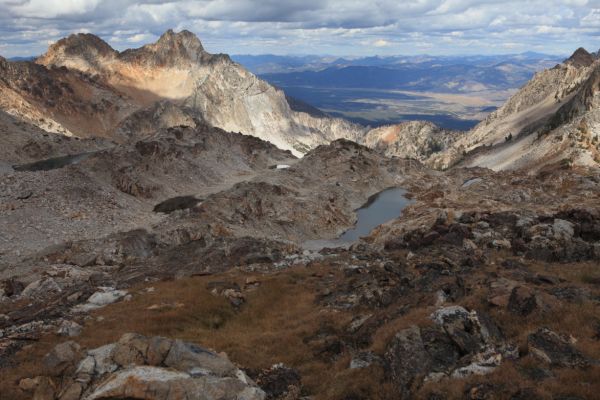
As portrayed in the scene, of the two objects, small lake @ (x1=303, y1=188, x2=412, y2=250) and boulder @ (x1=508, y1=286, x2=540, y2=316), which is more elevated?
boulder @ (x1=508, y1=286, x2=540, y2=316)

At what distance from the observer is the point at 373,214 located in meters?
107

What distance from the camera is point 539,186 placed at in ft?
313

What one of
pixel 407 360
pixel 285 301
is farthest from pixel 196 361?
pixel 285 301

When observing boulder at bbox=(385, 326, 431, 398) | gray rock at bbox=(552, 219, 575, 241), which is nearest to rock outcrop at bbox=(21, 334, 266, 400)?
boulder at bbox=(385, 326, 431, 398)

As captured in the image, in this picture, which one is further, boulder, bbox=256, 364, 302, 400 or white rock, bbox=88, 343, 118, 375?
boulder, bbox=256, 364, 302, 400

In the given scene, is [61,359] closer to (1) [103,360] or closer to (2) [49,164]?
(1) [103,360]

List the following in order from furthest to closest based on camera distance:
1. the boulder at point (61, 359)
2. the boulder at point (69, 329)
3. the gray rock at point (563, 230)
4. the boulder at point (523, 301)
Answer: the gray rock at point (563, 230), the boulder at point (69, 329), the boulder at point (523, 301), the boulder at point (61, 359)

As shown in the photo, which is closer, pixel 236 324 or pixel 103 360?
pixel 103 360

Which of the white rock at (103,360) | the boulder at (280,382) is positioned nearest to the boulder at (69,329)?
the white rock at (103,360)

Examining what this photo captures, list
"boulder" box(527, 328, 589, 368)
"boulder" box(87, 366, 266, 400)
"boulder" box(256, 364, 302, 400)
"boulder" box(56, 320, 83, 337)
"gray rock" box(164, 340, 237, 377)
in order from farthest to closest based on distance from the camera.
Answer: "boulder" box(56, 320, 83, 337)
"boulder" box(256, 364, 302, 400)
"gray rock" box(164, 340, 237, 377)
"boulder" box(527, 328, 589, 368)
"boulder" box(87, 366, 266, 400)

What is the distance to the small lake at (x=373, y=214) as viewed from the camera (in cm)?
8468

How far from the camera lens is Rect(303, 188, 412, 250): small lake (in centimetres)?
8468

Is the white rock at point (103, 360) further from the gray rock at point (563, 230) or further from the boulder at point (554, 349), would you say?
the gray rock at point (563, 230)

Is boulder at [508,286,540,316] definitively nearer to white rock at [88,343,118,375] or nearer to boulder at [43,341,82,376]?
white rock at [88,343,118,375]
